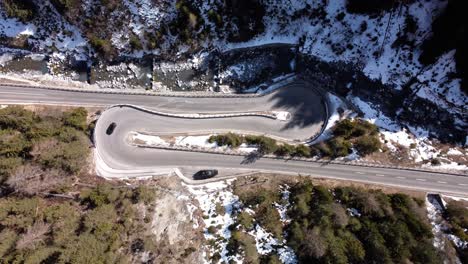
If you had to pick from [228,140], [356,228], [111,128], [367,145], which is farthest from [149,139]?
[367,145]

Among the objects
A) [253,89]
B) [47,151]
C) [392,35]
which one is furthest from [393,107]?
[47,151]

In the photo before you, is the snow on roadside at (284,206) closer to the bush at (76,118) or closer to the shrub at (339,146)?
the shrub at (339,146)

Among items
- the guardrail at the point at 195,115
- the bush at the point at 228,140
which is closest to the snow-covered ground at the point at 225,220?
the bush at the point at 228,140

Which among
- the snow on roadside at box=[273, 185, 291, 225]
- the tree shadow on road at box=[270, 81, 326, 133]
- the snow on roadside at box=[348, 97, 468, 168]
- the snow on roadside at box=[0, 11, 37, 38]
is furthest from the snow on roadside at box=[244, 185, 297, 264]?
the snow on roadside at box=[0, 11, 37, 38]

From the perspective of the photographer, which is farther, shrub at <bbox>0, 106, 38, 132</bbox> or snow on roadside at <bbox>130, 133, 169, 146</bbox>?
snow on roadside at <bbox>130, 133, 169, 146</bbox>

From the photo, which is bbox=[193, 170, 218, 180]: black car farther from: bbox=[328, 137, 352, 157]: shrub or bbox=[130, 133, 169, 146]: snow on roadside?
bbox=[328, 137, 352, 157]: shrub

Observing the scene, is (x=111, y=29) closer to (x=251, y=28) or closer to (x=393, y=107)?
(x=251, y=28)

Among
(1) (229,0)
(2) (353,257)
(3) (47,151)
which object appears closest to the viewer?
(2) (353,257)
